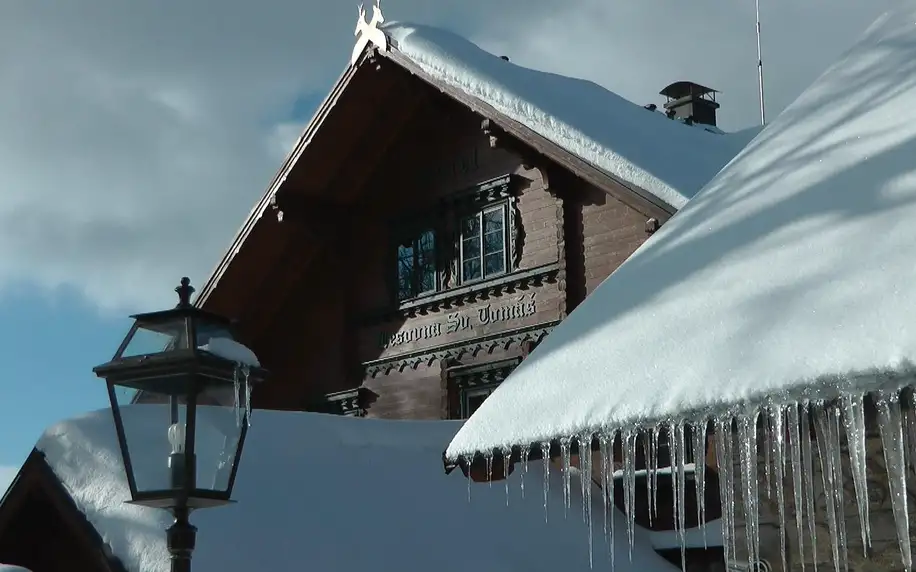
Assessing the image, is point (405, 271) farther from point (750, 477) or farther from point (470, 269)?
point (750, 477)

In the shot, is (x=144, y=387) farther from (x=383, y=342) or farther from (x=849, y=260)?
(x=383, y=342)

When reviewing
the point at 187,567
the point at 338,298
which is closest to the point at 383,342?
the point at 338,298

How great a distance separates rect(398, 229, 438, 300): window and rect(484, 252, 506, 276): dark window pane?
68 cm

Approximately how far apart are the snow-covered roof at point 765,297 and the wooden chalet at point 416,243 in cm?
474

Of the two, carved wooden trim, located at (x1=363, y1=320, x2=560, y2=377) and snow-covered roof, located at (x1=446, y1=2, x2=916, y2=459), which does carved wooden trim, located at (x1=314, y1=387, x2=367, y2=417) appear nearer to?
carved wooden trim, located at (x1=363, y1=320, x2=560, y2=377)

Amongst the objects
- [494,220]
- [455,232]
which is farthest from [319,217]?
[494,220]

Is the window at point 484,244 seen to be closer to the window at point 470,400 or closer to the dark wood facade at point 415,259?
the dark wood facade at point 415,259

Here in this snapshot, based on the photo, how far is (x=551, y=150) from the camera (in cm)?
1138

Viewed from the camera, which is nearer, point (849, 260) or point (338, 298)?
point (849, 260)

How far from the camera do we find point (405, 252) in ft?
45.3

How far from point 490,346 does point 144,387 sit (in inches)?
240

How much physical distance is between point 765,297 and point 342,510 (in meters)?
5.71

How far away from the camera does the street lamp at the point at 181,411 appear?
642 centimetres

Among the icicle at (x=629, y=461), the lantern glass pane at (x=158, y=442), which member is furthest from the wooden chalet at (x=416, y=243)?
the lantern glass pane at (x=158, y=442)
